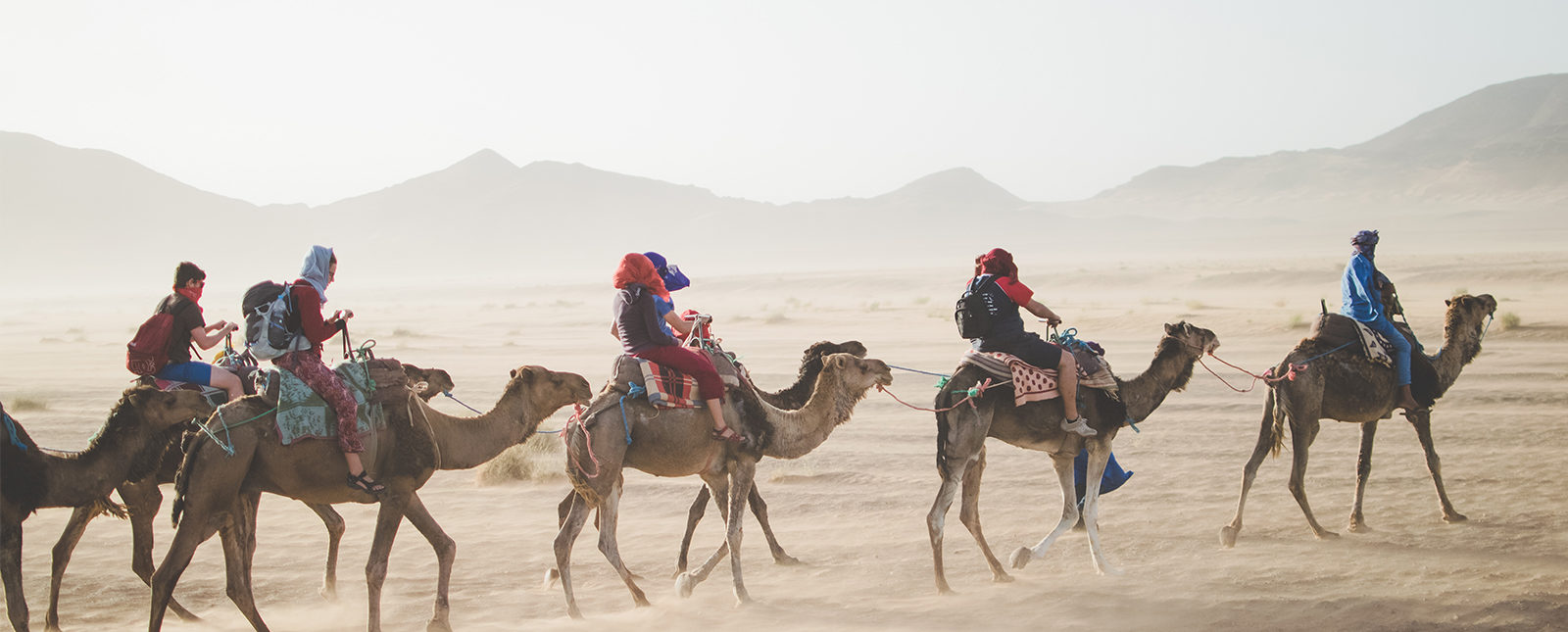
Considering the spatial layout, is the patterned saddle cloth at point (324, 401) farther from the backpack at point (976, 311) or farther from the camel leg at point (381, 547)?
the backpack at point (976, 311)

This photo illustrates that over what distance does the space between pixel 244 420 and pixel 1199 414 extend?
553 inches

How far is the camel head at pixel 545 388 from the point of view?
30.2 feet

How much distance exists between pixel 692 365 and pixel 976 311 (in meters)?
2.51

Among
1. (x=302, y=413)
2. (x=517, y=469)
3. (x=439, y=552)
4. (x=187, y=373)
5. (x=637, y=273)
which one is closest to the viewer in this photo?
(x=302, y=413)

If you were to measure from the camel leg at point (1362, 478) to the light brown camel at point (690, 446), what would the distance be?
465cm

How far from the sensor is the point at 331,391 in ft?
26.8

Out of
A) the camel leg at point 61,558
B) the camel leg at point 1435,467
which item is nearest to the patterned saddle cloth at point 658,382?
the camel leg at point 61,558

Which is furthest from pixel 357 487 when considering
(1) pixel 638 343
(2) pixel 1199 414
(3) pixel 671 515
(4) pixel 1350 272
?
(2) pixel 1199 414

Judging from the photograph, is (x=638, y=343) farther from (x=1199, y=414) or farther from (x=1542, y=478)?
(x=1199, y=414)

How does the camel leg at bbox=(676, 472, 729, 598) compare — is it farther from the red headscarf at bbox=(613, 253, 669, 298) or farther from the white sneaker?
the white sneaker

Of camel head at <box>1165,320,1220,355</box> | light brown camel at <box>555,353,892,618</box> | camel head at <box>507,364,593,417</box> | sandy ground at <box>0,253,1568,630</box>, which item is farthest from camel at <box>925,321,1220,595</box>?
camel head at <box>507,364,593,417</box>

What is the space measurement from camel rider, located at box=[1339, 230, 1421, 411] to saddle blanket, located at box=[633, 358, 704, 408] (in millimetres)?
6523

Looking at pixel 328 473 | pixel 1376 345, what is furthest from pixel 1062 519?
pixel 328 473

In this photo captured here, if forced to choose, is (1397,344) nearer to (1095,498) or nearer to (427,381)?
(1095,498)
